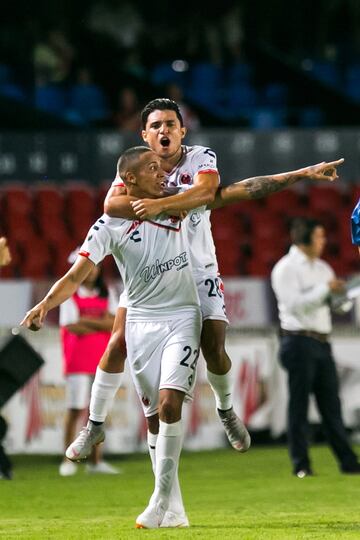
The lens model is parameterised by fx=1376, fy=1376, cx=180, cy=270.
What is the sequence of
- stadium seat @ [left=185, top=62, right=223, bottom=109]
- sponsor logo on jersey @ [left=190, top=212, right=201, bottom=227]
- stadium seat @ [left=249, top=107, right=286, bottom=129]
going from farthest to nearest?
stadium seat @ [left=185, top=62, right=223, bottom=109], stadium seat @ [left=249, top=107, right=286, bottom=129], sponsor logo on jersey @ [left=190, top=212, right=201, bottom=227]

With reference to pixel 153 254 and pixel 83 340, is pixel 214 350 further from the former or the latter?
pixel 83 340

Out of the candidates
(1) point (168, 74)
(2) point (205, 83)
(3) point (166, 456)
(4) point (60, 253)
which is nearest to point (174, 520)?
(3) point (166, 456)

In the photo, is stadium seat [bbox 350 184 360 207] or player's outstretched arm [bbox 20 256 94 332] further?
stadium seat [bbox 350 184 360 207]

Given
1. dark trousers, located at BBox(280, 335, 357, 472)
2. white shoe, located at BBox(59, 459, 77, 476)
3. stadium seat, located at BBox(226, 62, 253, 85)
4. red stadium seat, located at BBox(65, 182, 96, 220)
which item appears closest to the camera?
dark trousers, located at BBox(280, 335, 357, 472)

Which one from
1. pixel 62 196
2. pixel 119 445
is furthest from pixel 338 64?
pixel 119 445

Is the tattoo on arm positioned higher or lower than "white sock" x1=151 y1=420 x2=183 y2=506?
higher

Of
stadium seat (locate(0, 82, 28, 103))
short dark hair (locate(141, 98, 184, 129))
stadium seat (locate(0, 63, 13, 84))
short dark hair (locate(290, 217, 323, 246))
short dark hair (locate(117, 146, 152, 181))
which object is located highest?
stadium seat (locate(0, 63, 13, 84))

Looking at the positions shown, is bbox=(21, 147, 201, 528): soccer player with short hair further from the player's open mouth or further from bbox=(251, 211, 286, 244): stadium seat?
bbox=(251, 211, 286, 244): stadium seat

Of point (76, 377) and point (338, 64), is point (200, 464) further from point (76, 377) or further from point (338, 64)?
Result: point (338, 64)

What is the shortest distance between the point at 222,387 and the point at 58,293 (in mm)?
1292

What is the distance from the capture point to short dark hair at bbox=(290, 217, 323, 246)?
Result: 1213cm

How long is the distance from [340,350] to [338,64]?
28.3 feet

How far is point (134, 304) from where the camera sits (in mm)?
8227

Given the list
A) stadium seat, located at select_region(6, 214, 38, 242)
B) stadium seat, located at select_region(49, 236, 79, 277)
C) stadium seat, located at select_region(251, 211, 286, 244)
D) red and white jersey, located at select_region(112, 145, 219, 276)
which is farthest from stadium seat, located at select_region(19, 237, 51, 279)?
red and white jersey, located at select_region(112, 145, 219, 276)
